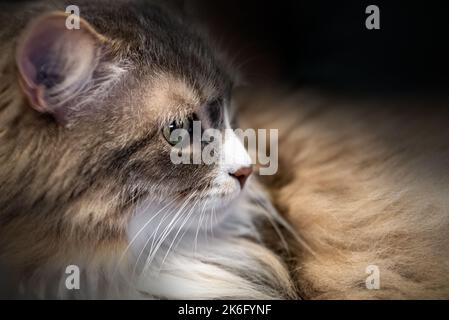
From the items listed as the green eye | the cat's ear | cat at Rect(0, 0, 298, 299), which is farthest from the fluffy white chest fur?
the cat's ear

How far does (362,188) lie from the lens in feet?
4.17

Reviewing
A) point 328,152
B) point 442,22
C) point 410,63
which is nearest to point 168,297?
point 328,152

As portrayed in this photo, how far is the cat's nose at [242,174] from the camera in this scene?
3.70ft

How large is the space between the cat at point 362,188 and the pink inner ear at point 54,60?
57 cm

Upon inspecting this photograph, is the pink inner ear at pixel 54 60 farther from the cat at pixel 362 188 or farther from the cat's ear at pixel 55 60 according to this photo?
the cat at pixel 362 188

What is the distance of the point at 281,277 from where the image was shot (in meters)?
1.20

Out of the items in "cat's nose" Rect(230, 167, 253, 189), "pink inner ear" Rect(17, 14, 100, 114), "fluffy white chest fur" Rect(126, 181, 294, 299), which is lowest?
"fluffy white chest fur" Rect(126, 181, 294, 299)

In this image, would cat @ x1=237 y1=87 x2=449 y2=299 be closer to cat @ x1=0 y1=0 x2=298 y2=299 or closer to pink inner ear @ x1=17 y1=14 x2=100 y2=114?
cat @ x1=0 y1=0 x2=298 y2=299

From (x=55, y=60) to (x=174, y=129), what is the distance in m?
0.25

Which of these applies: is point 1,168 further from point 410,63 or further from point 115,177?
point 410,63

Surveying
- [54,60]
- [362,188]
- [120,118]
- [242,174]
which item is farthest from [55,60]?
[362,188]

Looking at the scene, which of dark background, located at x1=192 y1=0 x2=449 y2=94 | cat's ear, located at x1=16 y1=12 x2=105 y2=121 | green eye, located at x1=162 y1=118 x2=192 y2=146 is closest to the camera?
cat's ear, located at x1=16 y1=12 x2=105 y2=121

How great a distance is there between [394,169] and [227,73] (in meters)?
0.43

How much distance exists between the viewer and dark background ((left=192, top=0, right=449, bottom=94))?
1320 millimetres
